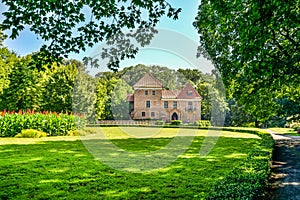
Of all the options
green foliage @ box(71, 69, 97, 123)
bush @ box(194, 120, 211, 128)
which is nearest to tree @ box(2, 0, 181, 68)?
bush @ box(194, 120, 211, 128)

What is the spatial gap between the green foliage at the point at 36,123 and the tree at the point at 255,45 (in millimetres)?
11896

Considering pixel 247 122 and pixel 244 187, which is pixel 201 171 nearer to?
pixel 244 187

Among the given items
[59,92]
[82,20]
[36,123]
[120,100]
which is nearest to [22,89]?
[59,92]

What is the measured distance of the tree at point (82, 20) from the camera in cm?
482

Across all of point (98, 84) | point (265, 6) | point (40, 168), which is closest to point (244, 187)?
point (265, 6)

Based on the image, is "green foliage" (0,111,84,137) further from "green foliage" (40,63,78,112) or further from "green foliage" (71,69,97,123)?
"green foliage" (40,63,78,112)

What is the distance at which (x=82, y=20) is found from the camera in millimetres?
5488

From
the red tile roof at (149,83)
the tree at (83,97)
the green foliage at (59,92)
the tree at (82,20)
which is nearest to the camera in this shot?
the tree at (82,20)

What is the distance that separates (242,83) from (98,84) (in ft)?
80.8

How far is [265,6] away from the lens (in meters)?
→ 3.85

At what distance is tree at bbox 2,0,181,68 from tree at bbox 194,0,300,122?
1.63 metres

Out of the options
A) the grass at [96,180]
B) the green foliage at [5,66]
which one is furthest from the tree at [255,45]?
the green foliage at [5,66]

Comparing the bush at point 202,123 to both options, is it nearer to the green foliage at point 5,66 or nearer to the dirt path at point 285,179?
the dirt path at point 285,179

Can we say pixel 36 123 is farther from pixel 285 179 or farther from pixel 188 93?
pixel 285 179
